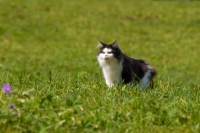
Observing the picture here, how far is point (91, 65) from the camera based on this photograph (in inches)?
973

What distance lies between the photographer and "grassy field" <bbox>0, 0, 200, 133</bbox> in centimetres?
579

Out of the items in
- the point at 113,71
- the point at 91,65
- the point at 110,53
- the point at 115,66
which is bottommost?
the point at 91,65

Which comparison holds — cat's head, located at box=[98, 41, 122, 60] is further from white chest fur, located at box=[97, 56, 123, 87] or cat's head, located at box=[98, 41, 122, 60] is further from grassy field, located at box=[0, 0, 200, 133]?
grassy field, located at box=[0, 0, 200, 133]

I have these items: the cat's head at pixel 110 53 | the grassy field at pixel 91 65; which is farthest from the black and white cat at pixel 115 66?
the grassy field at pixel 91 65

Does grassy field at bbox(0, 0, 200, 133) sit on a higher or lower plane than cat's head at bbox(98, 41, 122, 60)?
lower

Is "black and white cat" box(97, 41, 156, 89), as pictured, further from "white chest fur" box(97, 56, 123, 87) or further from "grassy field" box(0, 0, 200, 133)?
"grassy field" box(0, 0, 200, 133)

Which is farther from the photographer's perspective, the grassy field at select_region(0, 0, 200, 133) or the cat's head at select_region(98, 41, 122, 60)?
the cat's head at select_region(98, 41, 122, 60)

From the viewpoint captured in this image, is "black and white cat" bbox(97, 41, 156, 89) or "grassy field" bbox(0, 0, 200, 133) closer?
"grassy field" bbox(0, 0, 200, 133)

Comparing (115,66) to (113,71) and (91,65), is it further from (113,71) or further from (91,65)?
(91,65)

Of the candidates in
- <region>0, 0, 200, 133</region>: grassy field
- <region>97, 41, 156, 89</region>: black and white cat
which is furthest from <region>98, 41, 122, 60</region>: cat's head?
<region>0, 0, 200, 133</region>: grassy field

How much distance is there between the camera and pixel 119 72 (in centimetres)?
1079

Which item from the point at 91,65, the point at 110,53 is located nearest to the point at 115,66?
the point at 110,53

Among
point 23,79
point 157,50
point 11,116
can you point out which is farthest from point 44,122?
point 157,50

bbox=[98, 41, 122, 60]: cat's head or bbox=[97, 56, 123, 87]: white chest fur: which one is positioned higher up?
bbox=[98, 41, 122, 60]: cat's head
